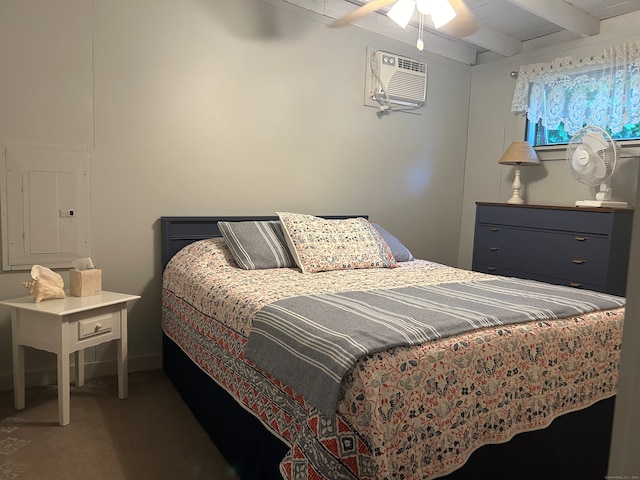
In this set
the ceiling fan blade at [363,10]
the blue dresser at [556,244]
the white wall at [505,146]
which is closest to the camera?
the ceiling fan blade at [363,10]

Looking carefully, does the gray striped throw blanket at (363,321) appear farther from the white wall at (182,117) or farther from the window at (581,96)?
the window at (581,96)

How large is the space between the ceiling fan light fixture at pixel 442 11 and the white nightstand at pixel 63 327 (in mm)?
2088

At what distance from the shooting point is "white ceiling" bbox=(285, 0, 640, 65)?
3191 mm

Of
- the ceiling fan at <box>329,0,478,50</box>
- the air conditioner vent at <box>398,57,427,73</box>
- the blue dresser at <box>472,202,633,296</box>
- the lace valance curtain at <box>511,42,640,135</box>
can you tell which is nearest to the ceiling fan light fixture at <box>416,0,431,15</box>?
the ceiling fan at <box>329,0,478,50</box>

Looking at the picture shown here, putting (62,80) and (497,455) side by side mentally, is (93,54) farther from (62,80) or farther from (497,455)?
(497,455)

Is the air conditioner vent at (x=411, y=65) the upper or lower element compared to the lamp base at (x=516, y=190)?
upper

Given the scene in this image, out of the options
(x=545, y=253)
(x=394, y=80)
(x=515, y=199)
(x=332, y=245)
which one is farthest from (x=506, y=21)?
(x=332, y=245)

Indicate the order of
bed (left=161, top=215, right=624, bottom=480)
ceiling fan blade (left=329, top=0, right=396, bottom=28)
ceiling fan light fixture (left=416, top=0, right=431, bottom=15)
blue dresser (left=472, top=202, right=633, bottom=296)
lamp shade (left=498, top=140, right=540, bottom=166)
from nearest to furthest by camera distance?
bed (left=161, top=215, right=624, bottom=480)
ceiling fan light fixture (left=416, top=0, right=431, bottom=15)
ceiling fan blade (left=329, top=0, right=396, bottom=28)
blue dresser (left=472, top=202, right=633, bottom=296)
lamp shade (left=498, top=140, right=540, bottom=166)

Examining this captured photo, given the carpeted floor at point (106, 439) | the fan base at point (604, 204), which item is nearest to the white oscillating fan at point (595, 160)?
the fan base at point (604, 204)

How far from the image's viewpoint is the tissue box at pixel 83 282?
2.37 m

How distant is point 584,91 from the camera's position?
3490 millimetres

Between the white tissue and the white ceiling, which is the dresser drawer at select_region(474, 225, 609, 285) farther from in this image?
the white tissue

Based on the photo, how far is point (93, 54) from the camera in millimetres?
2592

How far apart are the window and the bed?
176 centimetres
